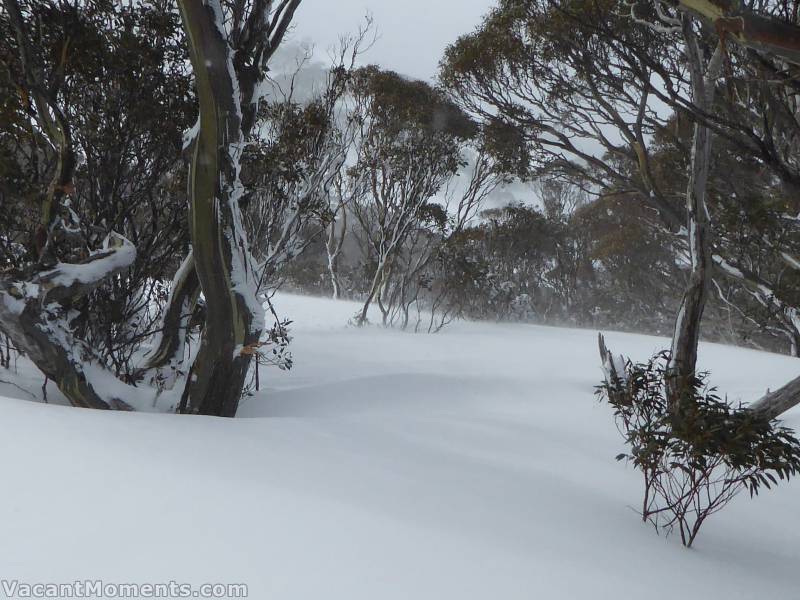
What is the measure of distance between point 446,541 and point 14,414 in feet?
6.35

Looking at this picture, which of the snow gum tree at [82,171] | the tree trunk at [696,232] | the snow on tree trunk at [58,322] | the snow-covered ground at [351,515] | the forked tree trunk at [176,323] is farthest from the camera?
the tree trunk at [696,232]

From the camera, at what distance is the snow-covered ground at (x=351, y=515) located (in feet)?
4.78

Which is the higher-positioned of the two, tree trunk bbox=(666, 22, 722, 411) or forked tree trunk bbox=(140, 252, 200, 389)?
tree trunk bbox=(666, 22, 722, 411)

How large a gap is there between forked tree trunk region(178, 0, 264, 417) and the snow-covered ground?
1.75 feet

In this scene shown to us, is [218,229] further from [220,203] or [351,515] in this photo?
[351,515]

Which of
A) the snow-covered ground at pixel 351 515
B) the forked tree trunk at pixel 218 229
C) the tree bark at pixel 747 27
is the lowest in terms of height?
the snow-covered ground at pixel 351 515

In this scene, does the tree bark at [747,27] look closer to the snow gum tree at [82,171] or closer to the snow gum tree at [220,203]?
the snow gum tree at [220,203]

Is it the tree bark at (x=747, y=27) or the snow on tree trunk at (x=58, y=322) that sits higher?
the tree bark at (x=747, y=27)

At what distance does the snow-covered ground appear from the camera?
146 cm

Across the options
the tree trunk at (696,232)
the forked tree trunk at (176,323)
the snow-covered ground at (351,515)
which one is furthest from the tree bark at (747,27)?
the forked tree trunk at (176,323)

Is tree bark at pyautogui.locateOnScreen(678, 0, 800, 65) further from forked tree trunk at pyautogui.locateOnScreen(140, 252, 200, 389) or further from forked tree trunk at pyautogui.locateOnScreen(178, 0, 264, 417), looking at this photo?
forked tree trunk at pyautogui.locateOnScreen(140, 252, 200, 389)

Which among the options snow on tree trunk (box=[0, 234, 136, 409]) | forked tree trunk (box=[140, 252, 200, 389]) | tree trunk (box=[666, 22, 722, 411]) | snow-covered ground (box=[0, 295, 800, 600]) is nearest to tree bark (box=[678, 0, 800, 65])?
snow-covered ground (box=[0, 295, 800, 600])

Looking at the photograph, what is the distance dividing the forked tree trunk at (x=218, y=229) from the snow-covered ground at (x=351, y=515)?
0.53 metres

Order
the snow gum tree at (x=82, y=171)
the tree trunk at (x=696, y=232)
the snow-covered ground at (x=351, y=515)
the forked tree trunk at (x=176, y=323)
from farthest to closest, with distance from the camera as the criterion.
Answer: the tree trunk at (x=696, y=232) → the forked tree trunk at (x=176, y=323) → the snow gum tree at (x=82, y=171) → the snow-covered ground at (x=351, y=515)
